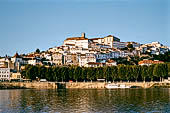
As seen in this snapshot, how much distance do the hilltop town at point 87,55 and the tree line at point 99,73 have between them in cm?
1676

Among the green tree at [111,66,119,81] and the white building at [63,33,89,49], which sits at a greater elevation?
the white building at [63,33,89,49]

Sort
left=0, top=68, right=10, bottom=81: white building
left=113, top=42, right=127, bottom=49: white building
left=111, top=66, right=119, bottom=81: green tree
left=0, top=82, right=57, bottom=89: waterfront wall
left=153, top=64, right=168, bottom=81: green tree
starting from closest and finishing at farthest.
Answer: left=153, top=64, right=168, bottom=81: green tree < left=0, top=82, right=57, bottom=89: waterfront wall < left=111, top=66, right=119, bottom=81: green tree < left=0, top=68, right=10, bottom=81: white building < left=113, top=42, right=127, bottom=49: white building

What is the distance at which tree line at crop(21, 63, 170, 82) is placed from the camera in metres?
85.2

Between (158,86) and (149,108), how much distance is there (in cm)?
4733

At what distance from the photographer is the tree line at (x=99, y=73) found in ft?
279

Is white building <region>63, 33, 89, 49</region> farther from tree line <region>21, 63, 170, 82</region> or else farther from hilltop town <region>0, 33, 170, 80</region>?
tree line <region>21, 63, 170, 82</region>

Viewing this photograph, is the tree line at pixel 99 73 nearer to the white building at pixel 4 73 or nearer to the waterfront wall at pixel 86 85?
the waterfront wall at pixel 86 85

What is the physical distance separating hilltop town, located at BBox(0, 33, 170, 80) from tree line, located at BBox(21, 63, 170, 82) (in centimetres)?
1676

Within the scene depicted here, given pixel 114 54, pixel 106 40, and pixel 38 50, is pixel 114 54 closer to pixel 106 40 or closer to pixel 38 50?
pixel 106 40

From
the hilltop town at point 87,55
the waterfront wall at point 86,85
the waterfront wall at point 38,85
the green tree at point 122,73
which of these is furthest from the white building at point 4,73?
the green tree at point 122,73

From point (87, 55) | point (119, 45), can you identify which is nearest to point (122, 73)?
point (87, 55)

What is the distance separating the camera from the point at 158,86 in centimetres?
7900

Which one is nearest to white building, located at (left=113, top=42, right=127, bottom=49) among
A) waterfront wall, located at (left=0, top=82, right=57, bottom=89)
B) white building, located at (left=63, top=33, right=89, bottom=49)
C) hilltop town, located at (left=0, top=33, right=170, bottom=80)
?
hilltop town, located at (left=0, top=33, right=170, bottom=80)

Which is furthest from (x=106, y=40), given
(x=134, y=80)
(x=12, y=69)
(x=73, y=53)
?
(x=134, y=80)
